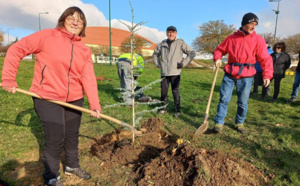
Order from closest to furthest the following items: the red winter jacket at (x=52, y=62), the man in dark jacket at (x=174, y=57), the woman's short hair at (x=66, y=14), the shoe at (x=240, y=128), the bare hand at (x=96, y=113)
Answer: the red winter jacket at (x=52, y=62) < the woman's short hair at (x=66, y=14) < the bare hand at (x=96, y=113) < the shoe at (x=240, y=128) < the man in dark jacket at (x=174, y=57)

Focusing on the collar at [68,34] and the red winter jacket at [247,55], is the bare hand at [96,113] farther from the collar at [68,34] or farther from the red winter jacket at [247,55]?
the red winter jacket at [247,55]

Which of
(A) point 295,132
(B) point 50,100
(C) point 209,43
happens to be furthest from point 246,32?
(C) point 209,43

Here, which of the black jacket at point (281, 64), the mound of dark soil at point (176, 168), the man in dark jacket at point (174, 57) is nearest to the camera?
the mound of dark soil at point (176, 168)

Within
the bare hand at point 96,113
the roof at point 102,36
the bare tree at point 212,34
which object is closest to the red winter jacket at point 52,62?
the bare hand at point 96,113

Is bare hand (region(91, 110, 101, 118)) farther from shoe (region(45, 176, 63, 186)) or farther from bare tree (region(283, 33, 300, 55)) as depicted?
bare tree (region(283, 33, 300, 55))

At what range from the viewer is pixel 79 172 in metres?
2.87

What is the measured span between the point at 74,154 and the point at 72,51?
1.48 metres

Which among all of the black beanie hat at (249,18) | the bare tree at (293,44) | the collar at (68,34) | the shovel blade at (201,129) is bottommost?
the shovel blade at (201,129)

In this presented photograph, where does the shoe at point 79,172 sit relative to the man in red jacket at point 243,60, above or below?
below

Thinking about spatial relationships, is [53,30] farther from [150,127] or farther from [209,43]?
[209,43]

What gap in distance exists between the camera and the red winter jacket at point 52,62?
228cm

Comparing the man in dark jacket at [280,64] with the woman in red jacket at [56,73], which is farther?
the man in dark jacket at [280,64]

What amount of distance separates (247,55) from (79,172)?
149 inches

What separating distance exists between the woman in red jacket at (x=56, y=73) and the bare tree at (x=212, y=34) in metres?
28.6
